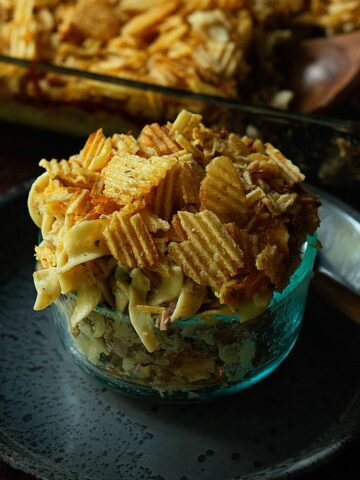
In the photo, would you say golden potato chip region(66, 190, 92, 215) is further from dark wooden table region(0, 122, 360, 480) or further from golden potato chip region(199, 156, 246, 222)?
dark wooden table region(0, 122, 360, 480)

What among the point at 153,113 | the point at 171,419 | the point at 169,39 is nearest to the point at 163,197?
the point at 171,419

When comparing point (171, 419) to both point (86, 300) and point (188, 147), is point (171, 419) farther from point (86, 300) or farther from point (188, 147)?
Result: point (188, 147)

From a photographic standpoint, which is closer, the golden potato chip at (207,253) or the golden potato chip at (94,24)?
the golden potato chip at (207,253)

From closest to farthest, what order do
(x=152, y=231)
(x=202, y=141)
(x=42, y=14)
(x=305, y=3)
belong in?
(x=152, y=231) < (x=202, y=141) < (x=42, y=14) < (x=305, y=3)

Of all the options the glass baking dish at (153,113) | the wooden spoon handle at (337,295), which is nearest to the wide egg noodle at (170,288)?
the wooden spoon handle at (337,295)

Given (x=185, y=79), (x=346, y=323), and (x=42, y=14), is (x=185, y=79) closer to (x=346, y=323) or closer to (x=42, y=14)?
(x=42, y=14)

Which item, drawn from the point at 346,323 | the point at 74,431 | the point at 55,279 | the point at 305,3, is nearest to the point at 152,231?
the point at 55,279

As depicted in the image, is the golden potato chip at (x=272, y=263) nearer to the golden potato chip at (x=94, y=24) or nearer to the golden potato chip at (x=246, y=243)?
the golden potato chip at (x=246, y=243)

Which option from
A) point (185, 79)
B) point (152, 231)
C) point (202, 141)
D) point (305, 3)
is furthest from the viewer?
point (305, 3)
